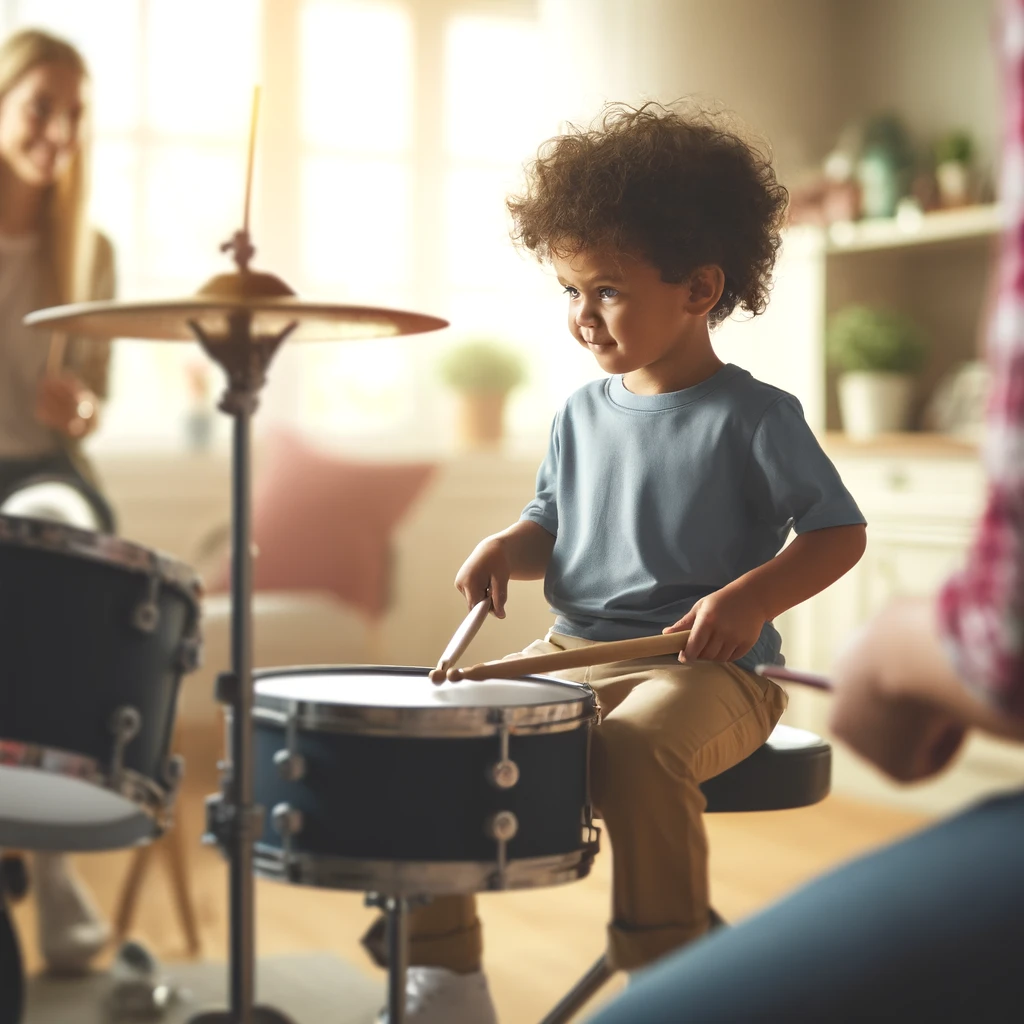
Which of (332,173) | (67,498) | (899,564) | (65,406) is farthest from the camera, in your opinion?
(332,173)

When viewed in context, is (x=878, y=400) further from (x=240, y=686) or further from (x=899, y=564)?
(x=240, y=686)

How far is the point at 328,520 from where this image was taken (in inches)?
121

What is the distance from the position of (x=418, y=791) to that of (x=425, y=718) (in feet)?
0.18

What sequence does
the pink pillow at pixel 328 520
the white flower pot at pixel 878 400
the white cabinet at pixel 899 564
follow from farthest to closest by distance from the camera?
the white flower pot at pixel 878 400, the pink pillow at pixel 328 520, the white cabinet at pixel 899 564

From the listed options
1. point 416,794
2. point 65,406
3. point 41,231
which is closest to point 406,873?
point 416,794

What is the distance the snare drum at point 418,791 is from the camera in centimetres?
99

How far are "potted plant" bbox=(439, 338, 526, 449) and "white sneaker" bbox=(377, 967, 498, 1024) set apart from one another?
103 inches

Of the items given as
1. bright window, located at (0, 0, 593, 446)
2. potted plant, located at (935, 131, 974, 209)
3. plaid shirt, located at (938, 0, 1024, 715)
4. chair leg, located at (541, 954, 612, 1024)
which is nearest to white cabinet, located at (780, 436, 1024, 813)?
potted plant, located at (935, 131, 974, 209)

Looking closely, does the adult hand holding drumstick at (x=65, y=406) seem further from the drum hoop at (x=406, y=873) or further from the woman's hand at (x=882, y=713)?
the woman's hand at (x=882, y=713)

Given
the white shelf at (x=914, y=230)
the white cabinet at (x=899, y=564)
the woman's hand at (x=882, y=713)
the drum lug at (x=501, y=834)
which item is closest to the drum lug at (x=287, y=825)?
the drum lug at (x=501, y=834)

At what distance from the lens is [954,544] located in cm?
289

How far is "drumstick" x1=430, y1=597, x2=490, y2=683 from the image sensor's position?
1.09 meters

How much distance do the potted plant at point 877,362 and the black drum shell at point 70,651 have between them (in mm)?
2328

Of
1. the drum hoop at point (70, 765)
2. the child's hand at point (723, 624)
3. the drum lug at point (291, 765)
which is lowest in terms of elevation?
the drum hoop at point (70, 765)
